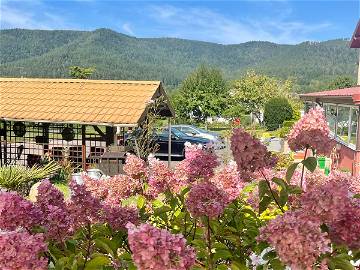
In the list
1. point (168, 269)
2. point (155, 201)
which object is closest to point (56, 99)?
point (155, 201)

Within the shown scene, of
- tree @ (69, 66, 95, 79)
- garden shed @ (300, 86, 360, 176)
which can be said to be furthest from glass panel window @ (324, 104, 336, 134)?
tree @ (69, 66, 95, 79)

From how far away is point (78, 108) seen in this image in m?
13.9

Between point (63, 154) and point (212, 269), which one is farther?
point (63, 154)

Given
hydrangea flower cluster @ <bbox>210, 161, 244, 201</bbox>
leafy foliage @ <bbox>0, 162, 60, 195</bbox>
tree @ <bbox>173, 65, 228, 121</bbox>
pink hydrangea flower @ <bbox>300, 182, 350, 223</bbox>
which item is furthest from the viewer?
tree @ <bbox>173, 65, 228, 121</bbox>

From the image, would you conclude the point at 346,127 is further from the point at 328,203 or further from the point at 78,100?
the point at 328,203

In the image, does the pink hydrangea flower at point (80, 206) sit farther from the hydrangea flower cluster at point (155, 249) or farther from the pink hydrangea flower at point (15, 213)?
the hydrangea flower cluster at point (155, 249)

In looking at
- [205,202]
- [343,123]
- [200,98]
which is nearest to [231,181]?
[205,202]

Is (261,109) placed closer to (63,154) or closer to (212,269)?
(63,154)

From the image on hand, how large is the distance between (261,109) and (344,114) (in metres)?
A: 38.8

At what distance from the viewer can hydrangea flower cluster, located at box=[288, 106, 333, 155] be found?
8.68 ft

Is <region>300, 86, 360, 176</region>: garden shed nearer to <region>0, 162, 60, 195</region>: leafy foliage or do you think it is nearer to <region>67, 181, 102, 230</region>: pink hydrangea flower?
<region>0, 162, 60, 195</region>: leafy foliage

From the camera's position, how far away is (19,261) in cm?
151

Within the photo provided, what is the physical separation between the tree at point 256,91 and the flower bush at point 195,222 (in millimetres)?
51406

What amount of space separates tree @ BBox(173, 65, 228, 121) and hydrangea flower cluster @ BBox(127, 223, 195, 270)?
53.3 meters
